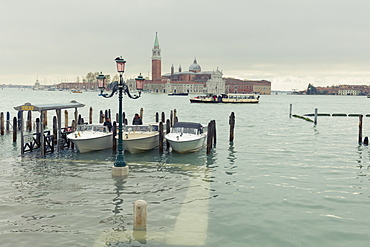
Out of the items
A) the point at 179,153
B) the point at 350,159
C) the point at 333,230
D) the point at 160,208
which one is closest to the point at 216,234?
the point at 160,208

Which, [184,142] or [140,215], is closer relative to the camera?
[140,215]

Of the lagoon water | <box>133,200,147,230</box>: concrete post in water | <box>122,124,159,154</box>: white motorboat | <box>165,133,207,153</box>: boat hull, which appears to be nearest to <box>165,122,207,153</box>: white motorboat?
<box>165,133,207,153</box>: boat hull

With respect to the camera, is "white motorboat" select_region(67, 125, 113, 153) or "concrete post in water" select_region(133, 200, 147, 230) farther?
"white motorboat" select_region(67, 125, 113, 153)

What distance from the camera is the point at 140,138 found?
813 inches

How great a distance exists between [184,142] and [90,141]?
501cm

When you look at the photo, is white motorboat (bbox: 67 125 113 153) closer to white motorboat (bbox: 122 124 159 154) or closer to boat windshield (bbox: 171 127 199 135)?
white motorboat (bbox: 122 124 159 154)

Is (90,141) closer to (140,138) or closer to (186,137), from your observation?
(140,138)

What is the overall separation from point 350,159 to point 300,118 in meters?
34.3

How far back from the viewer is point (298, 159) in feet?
68.1

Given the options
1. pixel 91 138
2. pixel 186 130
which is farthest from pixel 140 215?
pixel 186 130

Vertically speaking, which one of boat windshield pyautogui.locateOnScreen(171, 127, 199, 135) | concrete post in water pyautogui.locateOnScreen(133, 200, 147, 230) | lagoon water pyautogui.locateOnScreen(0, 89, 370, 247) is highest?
boat windshield pyautogui.locateOnScreen(171, 127, 199, 135)

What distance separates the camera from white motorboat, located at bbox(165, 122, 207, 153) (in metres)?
20.9

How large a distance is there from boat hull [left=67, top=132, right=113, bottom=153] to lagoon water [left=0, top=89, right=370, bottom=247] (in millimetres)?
408

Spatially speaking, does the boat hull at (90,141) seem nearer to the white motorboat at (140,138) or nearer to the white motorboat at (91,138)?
the white motorboat at (91,138)
